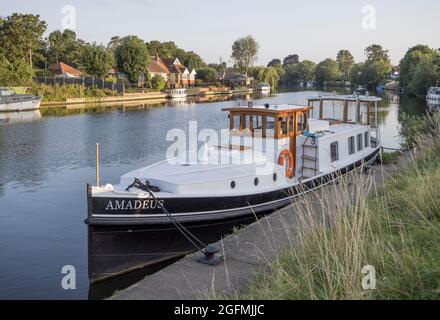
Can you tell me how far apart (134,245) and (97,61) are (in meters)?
70.6

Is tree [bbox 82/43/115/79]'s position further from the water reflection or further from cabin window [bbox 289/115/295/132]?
cabin window [bbox 289/115/295/132]

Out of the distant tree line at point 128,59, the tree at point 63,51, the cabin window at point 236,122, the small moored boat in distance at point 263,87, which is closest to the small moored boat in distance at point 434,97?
the distant tree line at point 128,59

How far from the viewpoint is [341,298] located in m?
5.39

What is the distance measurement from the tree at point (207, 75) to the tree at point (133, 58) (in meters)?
32.4

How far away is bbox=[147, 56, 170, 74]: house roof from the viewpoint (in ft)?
322

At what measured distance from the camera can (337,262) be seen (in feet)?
18.2

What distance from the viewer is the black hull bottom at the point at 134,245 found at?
1015cm

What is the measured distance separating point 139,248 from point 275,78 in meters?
131

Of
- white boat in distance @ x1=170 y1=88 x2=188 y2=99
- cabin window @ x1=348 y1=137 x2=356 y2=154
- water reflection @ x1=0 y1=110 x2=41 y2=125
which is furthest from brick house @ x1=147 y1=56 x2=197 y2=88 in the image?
cabin window @ x1=348 y1=137 x2=356 y2=154

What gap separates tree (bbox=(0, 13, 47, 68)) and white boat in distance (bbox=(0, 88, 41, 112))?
816 inches

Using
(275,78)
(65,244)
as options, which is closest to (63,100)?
(65,244)

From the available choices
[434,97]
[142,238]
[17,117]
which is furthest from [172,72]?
[142,238]

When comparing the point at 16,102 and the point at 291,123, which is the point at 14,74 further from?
the point at 291,123
